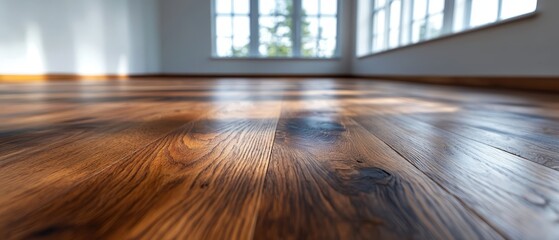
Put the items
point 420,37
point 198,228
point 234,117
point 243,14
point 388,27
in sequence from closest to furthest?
point 198,228 < point 234,117 < point 420,37 < point 388,27 < point 243,14

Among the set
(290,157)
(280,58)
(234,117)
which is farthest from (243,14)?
(290,157)

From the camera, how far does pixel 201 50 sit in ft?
24.7

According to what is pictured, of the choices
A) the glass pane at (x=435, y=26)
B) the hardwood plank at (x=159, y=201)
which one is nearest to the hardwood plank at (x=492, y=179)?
the hardwood plank at (x=159, y=201)

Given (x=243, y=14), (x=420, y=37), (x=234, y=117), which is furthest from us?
(x=243, y=14)

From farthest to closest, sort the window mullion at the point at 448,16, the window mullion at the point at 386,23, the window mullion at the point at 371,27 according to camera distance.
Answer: the window mullion at the point at 371,27 → the window mullion at the point at 386,23 → the window mullion at the point at 448,16

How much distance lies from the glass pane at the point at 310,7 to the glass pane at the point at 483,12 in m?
4.41

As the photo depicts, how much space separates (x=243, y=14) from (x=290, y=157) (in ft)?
23.7

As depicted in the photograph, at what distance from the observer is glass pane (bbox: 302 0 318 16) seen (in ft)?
24.4

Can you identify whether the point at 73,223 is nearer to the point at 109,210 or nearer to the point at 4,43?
the point at 109,210

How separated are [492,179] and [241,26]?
734cm

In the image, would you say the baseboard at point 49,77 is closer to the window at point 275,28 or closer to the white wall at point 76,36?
the white wall at point 76,36

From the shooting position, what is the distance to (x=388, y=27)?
18.4ft

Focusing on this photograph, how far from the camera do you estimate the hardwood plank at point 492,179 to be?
306mm

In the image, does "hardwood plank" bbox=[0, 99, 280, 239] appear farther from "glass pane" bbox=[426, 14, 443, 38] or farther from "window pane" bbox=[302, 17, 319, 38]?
"window pane" bbox=[302, 17, 319, 38]
